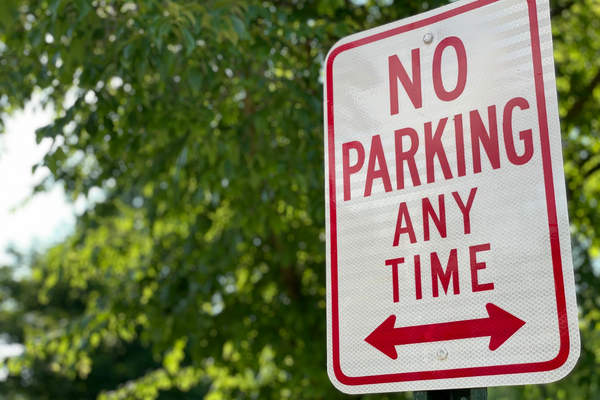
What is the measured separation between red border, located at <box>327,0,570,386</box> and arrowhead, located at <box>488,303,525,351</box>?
4cm

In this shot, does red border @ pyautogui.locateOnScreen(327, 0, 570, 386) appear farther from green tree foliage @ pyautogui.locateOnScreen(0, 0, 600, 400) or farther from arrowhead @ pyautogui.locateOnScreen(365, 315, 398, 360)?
green tree foliage @ pyautogui.locateOnScreen(0, 0, 600, 400)

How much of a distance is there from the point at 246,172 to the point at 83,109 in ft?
3.20

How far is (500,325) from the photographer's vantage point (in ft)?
3.48

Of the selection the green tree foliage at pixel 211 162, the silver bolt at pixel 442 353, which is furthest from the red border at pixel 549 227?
the green tree foliage at pixel 211 162

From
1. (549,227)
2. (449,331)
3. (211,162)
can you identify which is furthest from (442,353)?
(211,162)

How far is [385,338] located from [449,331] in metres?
0.12

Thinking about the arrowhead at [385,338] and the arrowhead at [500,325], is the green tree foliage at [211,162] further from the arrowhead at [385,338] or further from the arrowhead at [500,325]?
the arrowhead at [500,325]

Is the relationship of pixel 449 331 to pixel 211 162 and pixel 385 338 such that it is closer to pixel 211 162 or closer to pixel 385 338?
pixel 385 338

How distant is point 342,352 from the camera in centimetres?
121

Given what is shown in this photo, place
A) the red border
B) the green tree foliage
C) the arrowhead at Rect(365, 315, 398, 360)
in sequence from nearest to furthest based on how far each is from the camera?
1. the red border
2. the arrowhead at Rect(365, 315, 398, 360)
3. the green tree foliage

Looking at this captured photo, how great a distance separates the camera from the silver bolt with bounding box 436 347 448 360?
3.59 ft

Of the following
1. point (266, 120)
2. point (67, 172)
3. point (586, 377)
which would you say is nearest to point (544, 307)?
point (266, 120)

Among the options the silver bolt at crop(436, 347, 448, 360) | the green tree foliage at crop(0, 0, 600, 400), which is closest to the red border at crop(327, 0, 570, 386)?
the silver bolt at crop(436, 347, 448, 360)

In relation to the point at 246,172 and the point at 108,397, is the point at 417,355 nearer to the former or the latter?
the point at 246,172
